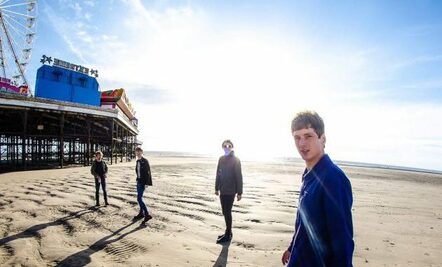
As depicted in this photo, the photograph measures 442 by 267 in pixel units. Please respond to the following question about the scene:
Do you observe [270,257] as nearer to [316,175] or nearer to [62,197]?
[316,175]

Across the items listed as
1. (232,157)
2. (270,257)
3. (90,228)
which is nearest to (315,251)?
(270,257)

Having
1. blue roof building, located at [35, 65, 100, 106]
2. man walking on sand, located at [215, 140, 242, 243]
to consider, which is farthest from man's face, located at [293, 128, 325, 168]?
blue roof building, located at [35, 65, 100, 106]

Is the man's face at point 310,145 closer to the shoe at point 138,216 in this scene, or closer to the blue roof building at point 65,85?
the shoe at point 138,216

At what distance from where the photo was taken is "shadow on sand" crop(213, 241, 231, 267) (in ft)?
16.7

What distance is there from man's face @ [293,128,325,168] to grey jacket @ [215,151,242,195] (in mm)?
4536

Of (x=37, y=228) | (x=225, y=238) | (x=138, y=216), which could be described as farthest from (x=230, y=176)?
(x=37, y=228)

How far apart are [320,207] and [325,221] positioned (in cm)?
9

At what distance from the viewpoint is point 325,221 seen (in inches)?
76.2

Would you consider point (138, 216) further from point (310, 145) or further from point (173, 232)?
point (310, 145)

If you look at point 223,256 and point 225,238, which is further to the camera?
point 225,238

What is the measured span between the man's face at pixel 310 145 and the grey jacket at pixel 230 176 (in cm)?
454

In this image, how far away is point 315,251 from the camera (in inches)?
77.4

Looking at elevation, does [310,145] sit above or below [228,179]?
above

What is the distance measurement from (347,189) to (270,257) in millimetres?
4024
